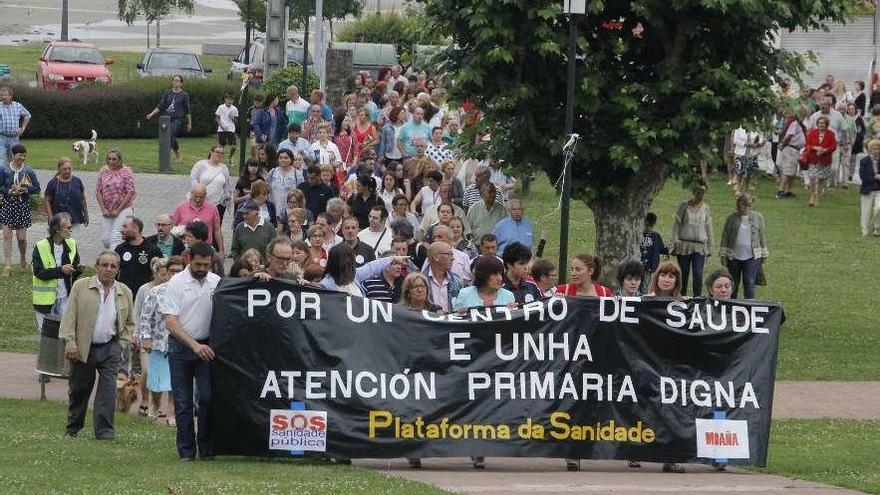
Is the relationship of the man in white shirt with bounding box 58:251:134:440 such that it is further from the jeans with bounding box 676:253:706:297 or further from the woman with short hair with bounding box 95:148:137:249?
the jeans with bounding box 676:253:706:297

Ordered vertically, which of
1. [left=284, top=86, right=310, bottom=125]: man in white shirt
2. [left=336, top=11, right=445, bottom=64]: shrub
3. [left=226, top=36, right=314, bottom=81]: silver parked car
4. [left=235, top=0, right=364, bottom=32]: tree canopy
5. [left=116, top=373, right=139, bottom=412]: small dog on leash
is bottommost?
[left=116, top=373, right=139, bottom=412]: small dog on leash

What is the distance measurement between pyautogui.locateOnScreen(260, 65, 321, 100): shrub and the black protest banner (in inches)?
901

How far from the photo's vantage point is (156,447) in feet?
46.7

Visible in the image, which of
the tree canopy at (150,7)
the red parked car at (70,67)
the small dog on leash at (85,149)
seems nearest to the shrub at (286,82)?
the small dog on leash at (85,149)

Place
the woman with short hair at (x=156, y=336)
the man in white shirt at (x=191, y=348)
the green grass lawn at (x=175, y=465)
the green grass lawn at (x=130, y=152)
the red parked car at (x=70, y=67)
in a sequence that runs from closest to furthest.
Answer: the green grass lawn at (x=175, y=465) → the man in white shirt at (x=191, y=348) → the woman with short hair at (x=156, y=336) → the green grass lawn at (x=130, y=152) → the red parked car at (x=70, y=67)

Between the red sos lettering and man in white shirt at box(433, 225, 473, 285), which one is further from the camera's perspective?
man in white shirt at box(433, 225, 473, 285)

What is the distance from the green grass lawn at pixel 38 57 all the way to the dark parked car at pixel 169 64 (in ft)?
14.3

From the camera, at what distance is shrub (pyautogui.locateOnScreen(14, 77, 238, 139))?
133 ft

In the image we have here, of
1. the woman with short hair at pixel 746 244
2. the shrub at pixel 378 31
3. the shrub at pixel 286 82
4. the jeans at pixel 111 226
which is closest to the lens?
the jeans at pixel 111 226

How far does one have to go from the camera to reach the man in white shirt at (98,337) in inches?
573

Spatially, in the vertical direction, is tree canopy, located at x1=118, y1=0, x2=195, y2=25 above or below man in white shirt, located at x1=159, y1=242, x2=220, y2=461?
above

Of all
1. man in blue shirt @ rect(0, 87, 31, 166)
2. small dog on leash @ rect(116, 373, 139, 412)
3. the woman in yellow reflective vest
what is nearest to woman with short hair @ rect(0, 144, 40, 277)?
man in blue shirt @ rect(0, 87, 31, 166)

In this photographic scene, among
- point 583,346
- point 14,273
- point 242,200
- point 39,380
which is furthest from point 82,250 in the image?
point 583,346

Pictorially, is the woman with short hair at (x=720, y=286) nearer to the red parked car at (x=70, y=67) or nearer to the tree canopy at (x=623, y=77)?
the tree canopy at (x=623, y=77)
